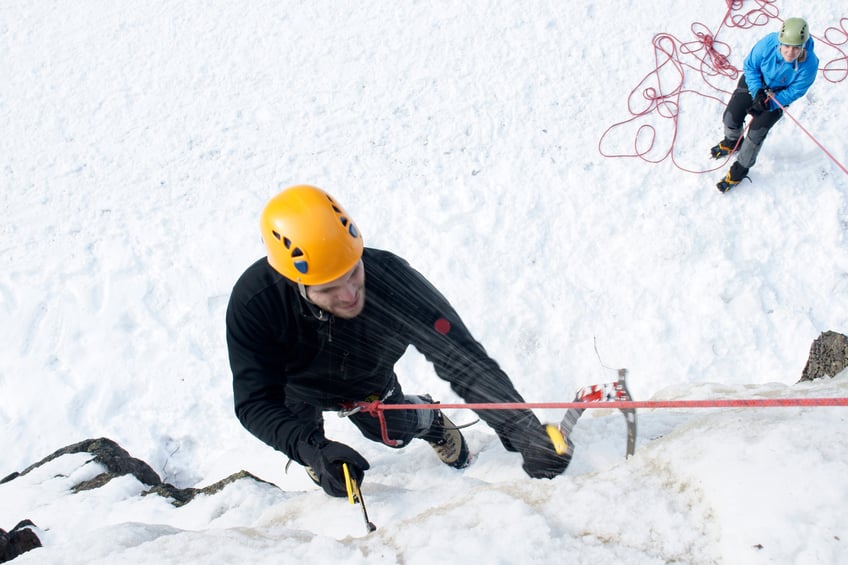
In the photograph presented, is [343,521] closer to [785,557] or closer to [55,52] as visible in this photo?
[785,557]

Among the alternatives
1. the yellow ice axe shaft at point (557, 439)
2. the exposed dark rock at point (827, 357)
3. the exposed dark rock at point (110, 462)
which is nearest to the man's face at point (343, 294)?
the yellow ice axe shaft at point (557, 439)

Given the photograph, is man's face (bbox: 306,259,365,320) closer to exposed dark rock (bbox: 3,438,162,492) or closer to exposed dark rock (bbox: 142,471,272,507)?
exposed dark rock (bbox: 142,471,272,507)

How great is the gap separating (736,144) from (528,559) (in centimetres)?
495

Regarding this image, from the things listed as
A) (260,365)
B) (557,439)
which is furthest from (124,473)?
(557,439)

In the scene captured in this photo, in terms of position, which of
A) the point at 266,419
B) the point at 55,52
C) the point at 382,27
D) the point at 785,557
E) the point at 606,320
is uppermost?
the point at 55,52

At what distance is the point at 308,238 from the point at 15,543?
2050 mm

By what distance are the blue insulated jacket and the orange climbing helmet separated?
4.33 metres

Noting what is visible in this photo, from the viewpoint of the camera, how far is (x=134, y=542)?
6.86 ft

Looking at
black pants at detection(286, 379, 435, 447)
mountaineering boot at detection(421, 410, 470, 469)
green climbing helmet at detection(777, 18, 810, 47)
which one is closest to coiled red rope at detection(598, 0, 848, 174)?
green climbing helmet at detection(777, 18, 810, 47)

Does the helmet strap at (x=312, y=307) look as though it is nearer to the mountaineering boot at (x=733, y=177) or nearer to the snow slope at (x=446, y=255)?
the snow slope at (x=446, y=255)

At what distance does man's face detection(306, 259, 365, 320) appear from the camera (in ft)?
7.06

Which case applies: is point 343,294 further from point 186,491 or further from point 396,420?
point 186,491

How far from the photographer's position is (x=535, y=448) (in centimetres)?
256

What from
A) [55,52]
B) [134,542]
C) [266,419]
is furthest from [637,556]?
[55,52]
